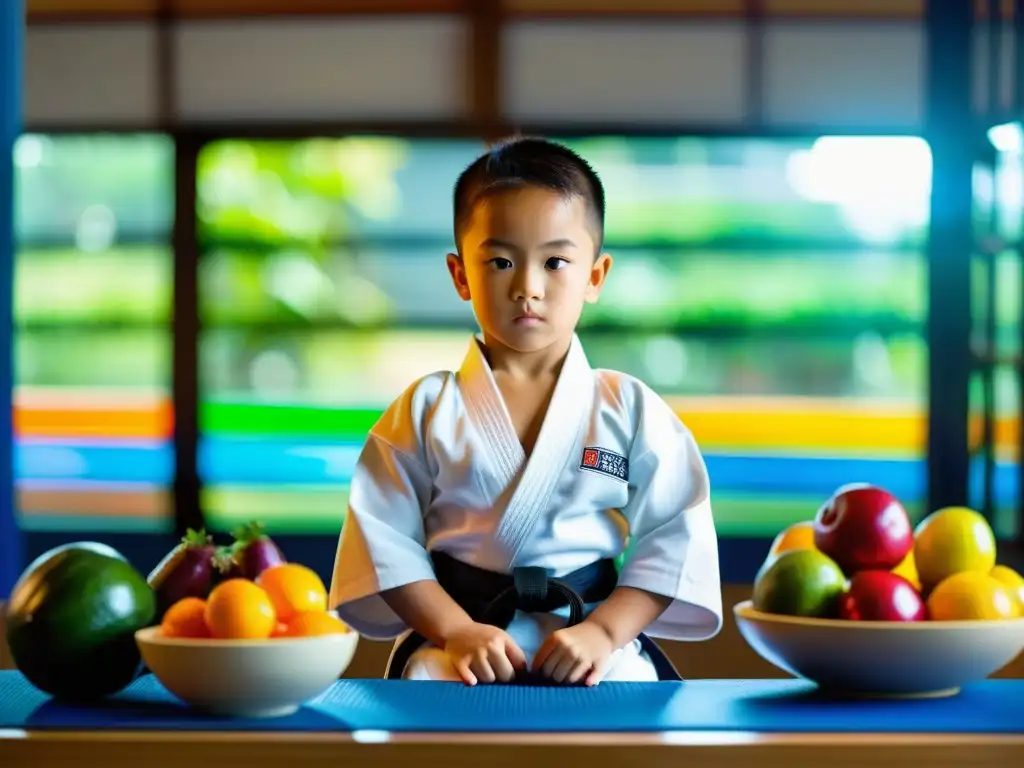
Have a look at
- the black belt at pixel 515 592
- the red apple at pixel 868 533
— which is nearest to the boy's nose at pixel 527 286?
the black belt at pixel 515 592

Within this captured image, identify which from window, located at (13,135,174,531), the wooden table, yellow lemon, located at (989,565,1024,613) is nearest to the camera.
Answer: the wooden table

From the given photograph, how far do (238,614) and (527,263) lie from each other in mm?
554

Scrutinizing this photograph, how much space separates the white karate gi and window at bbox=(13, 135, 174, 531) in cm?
499

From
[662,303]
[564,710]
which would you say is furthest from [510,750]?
[662,303]

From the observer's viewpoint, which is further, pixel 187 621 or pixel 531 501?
pixel 531 501

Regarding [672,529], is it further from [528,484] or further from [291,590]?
[291,590]

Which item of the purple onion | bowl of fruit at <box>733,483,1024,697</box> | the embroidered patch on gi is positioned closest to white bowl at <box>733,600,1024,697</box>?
bowl of fruit at <box>733,483,1024,697</box>

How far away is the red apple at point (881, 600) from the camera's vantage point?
105 centimetres

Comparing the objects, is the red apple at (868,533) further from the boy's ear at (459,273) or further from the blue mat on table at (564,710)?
the boy's ear at (459,273)

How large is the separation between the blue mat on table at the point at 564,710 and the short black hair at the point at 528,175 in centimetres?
56

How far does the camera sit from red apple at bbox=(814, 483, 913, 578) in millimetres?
1145

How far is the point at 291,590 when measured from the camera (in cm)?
104

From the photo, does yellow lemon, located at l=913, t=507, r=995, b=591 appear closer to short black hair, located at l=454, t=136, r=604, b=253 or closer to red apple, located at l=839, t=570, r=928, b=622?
red apple, located at l=839, t=570, r=928, b=622

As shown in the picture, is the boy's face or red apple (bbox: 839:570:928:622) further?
the boy's face
